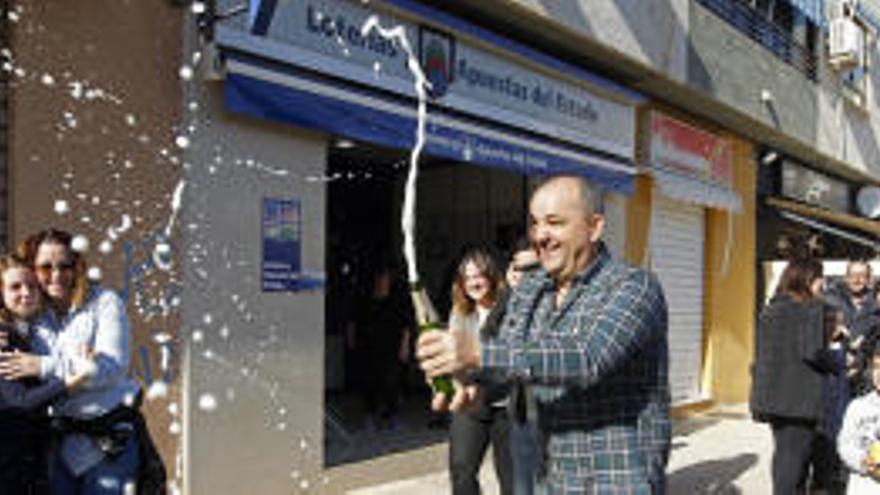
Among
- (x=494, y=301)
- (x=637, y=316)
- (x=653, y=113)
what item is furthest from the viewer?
(x=653, y=113)

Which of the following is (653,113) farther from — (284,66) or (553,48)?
(284,66)

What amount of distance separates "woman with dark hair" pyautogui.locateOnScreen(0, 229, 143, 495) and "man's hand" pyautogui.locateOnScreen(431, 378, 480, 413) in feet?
6.38

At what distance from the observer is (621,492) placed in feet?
7.96

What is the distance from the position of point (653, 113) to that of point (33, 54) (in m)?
7.85

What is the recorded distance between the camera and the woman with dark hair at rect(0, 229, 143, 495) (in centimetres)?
373

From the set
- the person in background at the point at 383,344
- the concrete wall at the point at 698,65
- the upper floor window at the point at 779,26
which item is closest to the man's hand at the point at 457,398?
the concrete wall at the point at 698,65

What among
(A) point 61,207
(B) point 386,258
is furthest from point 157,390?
(B) point 386,258

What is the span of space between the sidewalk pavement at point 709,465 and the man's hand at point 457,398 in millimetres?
4643

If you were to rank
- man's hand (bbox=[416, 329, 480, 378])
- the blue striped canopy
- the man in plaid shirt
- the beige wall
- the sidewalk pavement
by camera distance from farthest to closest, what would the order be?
the blue striped canopy < the sidewalk pavement < the beige wall < the man in plaid shirt < man's hand (bbox=[416, 329, 480, 378])

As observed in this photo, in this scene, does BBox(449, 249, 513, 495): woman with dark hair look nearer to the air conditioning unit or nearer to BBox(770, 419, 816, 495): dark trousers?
BBox(770, 419, 816, 495): dark trousers

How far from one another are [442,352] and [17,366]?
231 centimetres

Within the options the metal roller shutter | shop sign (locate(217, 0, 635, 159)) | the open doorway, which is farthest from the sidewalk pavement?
shop sign (locate(217, 0, 635, 159))

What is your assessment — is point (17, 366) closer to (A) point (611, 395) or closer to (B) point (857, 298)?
(A) point (611, 395)

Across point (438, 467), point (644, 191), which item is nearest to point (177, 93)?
point (438, 467)
